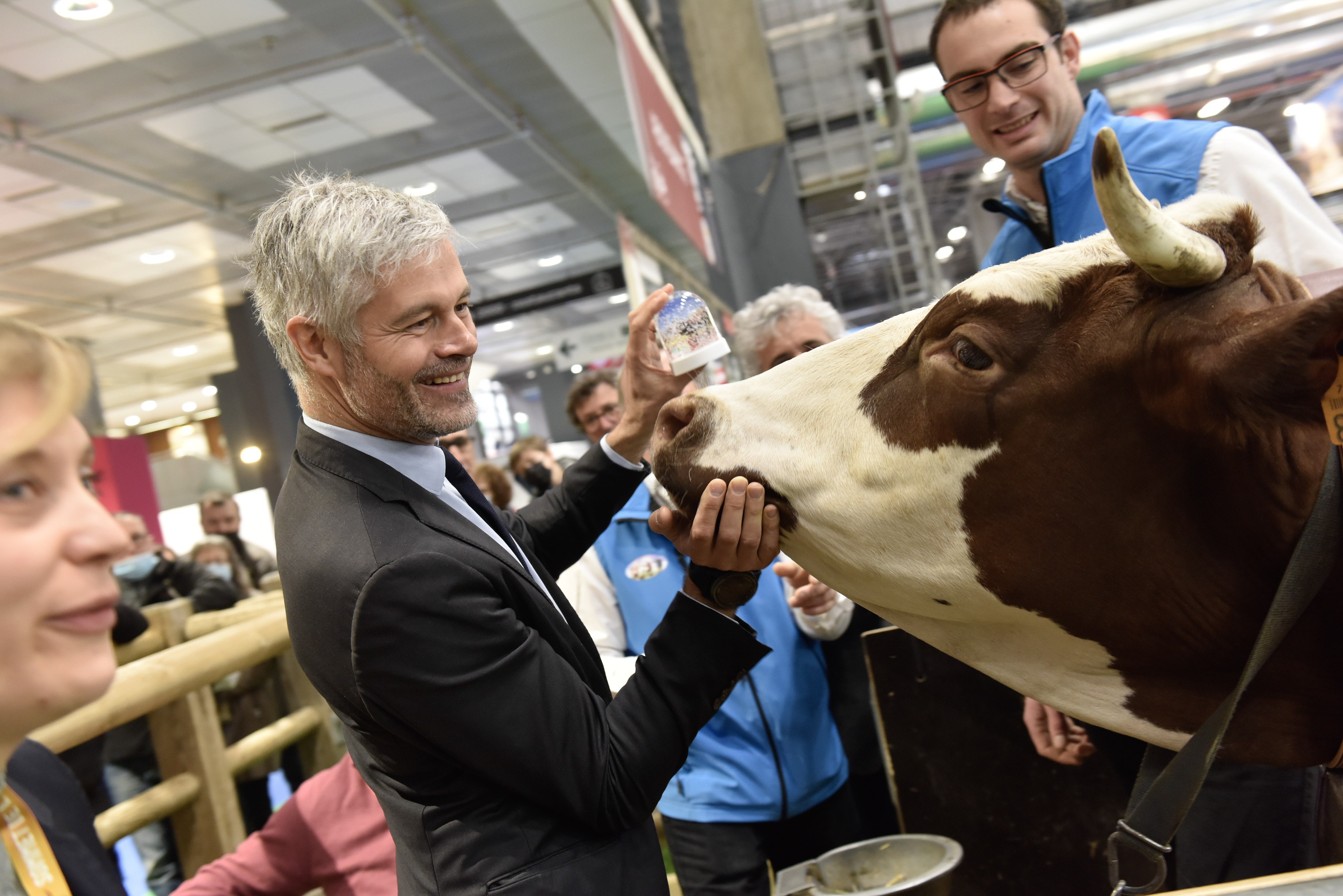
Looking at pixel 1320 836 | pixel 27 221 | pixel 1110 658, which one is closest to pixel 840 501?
pixel 1110 658

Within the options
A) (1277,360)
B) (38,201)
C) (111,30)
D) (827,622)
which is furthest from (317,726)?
(38,201)

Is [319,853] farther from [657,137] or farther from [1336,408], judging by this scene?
[657,137]

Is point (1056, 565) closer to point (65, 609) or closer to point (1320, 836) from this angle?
point (1320, 836)

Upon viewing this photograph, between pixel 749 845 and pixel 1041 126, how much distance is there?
5.70 feet

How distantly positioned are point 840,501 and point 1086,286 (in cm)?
44

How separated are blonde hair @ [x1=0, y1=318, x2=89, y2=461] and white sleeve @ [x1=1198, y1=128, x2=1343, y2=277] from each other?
1595 millimetres

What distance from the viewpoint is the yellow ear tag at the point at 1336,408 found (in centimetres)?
94

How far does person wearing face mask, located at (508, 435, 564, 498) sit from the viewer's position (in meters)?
6.05

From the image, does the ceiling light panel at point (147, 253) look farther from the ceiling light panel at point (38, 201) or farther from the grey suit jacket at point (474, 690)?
the grey suit jacket at point (474, 690)

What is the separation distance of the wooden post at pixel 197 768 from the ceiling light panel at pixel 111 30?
5.51 meters

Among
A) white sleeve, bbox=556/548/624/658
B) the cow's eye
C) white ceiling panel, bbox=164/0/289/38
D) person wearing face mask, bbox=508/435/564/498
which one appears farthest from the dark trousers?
white ceiling panel, bbox=164/0/289/38

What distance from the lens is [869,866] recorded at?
6.08 feet

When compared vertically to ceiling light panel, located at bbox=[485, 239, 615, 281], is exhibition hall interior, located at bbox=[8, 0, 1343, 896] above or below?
below

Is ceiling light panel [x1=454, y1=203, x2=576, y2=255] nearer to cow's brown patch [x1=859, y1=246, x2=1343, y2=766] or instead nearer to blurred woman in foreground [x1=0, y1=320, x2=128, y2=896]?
cow's brown patch [x1=859, y1=246, x2=1343, y2=766]
